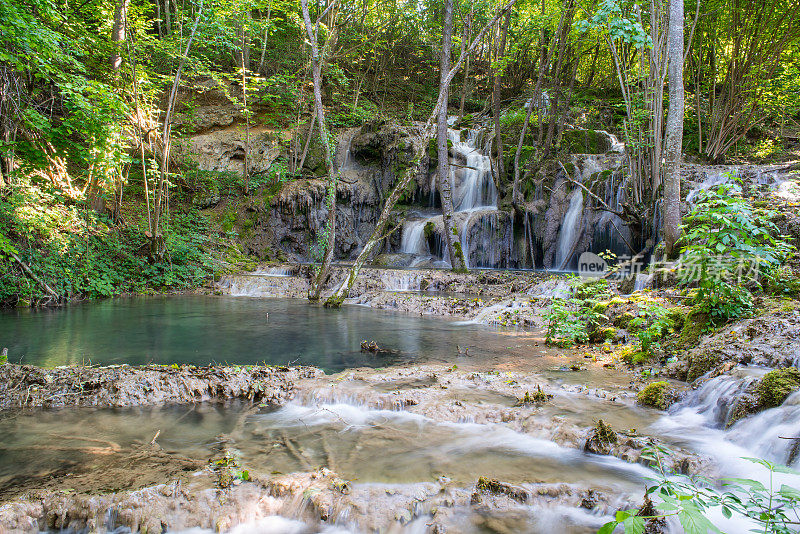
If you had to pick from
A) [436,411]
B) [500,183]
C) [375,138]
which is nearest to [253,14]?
[375,138]

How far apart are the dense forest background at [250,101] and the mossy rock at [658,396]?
5952 millimetres

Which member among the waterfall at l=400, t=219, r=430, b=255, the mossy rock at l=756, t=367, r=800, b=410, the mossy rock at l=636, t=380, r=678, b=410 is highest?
the waterfall at l=400, t=219, r=430, b=255

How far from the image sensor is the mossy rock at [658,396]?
384 centimetres

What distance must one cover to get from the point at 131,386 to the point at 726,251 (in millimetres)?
6356

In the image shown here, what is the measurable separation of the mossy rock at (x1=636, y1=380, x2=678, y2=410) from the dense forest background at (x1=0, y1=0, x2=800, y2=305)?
595 cm

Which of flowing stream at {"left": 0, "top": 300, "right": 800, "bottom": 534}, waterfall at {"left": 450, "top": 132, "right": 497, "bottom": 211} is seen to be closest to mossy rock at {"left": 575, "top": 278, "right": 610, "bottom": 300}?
flowing stream at {"left": 0, "top": 300, "right": 800, "bottom": 534}

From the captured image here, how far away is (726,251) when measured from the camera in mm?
4586

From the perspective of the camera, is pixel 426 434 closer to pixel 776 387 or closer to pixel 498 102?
pixel 776 387

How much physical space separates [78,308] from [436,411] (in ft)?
31.6

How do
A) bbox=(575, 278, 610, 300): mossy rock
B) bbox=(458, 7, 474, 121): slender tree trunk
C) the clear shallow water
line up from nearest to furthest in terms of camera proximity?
the clear shallow water → bbox=(575, 278, 610, 300): mossy rock → bbox=(458, 7, 474, 121): slender tree trunk

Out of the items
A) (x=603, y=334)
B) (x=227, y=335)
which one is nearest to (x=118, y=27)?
(x=227, y=335)

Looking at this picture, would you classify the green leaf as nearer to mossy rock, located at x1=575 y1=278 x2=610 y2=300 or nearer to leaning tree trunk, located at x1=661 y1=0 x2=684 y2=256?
mossy rock, located at x1=575 y1=278 x2=610 y2=300

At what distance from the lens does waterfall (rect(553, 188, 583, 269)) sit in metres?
15.2

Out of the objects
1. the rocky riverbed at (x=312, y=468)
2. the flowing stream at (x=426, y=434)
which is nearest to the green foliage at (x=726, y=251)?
the flowing stream at (x=426, y=434)
